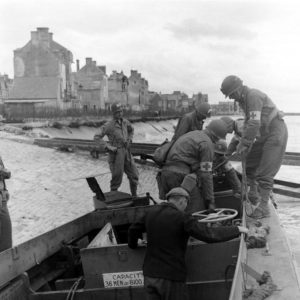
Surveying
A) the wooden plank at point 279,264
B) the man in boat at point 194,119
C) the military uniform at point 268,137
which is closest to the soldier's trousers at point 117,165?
the man in boat at point 194,119

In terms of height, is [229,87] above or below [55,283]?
above

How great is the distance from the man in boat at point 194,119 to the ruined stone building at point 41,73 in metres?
57.3

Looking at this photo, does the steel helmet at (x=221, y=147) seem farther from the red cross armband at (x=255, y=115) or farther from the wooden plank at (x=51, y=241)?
the wooden plank at (x=51, y=241)

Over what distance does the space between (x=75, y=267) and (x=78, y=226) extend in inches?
33.2

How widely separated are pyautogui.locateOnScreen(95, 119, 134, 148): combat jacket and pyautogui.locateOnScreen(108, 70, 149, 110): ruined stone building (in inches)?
3228

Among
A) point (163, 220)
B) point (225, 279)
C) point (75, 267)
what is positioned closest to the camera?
point (163, 220)

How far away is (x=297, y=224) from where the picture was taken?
31.4ft

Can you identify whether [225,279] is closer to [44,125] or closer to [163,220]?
[163,220]

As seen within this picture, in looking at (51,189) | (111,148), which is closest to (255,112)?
(111,148)

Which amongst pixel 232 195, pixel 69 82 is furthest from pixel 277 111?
pixel 69 82

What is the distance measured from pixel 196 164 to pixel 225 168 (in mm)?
924

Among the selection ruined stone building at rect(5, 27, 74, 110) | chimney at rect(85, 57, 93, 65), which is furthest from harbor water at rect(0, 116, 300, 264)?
chimney at rect(85, 57, 93, 65)

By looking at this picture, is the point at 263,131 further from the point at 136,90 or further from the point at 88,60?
the point at 136,90

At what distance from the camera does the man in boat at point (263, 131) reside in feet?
21.5
